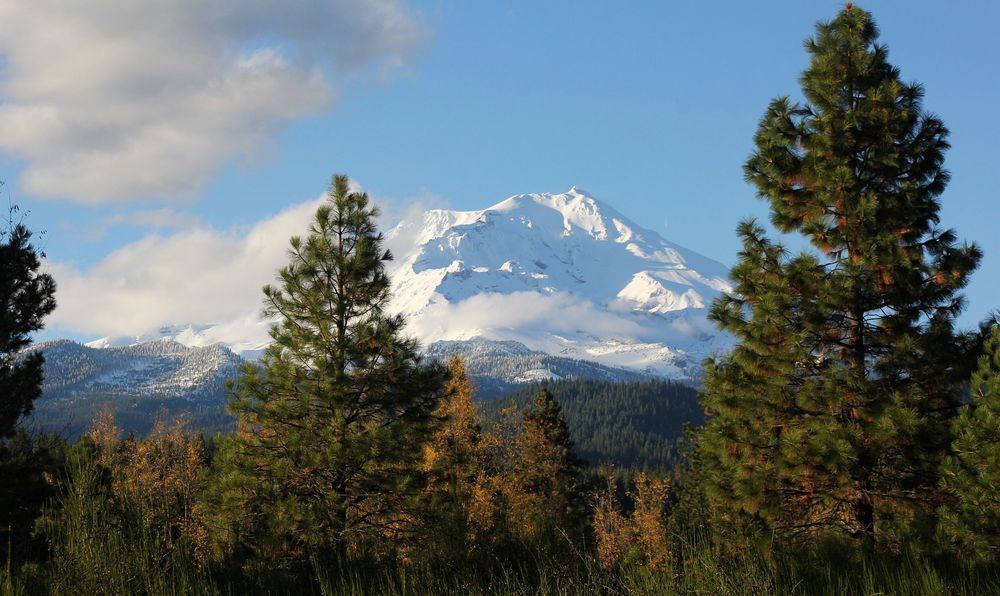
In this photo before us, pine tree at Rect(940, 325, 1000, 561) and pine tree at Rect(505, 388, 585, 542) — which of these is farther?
pine tree at Rect(505, 388, 585, 542)

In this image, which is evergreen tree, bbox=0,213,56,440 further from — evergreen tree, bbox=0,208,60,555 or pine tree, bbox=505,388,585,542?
pine tree, bbox=505,388,585,542

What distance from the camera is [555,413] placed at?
41.5m

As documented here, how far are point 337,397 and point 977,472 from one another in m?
12.7

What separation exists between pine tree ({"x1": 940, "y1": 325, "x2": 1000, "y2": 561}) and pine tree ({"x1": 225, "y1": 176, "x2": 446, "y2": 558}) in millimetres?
10588

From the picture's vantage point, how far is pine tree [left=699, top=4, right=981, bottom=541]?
12.2 meters

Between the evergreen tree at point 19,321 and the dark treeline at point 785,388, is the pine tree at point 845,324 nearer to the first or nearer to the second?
the dark treeline at point 785,388

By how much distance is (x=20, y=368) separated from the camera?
15023 mm

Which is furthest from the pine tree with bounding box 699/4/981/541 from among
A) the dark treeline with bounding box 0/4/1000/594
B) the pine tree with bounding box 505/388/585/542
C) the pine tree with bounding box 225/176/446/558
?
the pine tree with bounding box 505/388/585/542

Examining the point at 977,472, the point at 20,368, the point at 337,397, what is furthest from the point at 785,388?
the point at 20,368

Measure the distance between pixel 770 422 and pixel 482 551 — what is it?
Result: 26.8 ft

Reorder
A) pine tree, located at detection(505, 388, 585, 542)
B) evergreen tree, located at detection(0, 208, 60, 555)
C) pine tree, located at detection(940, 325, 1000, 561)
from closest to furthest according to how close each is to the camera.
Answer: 1. pine tree, located at detection(940, 325, 1000, 561)
2. evergreen tree, located at detection(0, 208, 60, 555)
3. pine tree, located at detection(505, 388, 585, 542)

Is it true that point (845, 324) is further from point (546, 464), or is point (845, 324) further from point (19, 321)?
point (546, 464)

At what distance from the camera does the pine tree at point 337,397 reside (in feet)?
51.8

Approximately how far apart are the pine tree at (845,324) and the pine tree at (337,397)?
6983 millimetres
